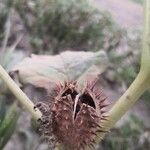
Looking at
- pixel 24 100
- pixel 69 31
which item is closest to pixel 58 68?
pixel 24 100

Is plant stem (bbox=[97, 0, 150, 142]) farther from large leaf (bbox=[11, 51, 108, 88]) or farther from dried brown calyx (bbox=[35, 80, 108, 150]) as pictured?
large leaf (bbox=[11, 51, 108, 88])

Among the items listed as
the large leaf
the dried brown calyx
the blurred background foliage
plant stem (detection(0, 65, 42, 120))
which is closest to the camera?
A: the dried brown calyx

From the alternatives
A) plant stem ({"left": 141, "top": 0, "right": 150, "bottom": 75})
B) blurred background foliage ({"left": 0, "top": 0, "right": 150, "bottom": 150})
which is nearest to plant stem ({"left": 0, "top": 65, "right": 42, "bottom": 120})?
plant stem ({"left": 141, "top": 0, "right": 150, "bottom": 75})

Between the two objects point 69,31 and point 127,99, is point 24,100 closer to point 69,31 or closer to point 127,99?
point 127,99

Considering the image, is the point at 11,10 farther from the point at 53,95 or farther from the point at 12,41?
the point at 53,95

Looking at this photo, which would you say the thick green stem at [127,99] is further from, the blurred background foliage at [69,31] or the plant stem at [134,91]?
the blurred background foliage at [69,31]
